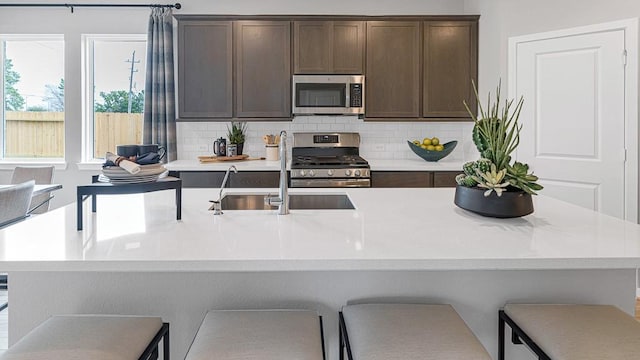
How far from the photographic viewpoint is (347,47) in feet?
13.1

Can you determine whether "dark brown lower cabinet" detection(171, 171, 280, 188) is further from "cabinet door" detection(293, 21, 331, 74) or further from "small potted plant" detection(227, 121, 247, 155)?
"cabinet door" detection(293, 21, 331, 74)

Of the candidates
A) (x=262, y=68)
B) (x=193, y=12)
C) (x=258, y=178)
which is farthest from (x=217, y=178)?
(x=193, y=12)

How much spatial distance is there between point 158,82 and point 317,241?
3398 millimetres

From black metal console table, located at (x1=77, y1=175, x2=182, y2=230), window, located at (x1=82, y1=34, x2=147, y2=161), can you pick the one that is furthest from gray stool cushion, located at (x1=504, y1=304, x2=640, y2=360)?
window, located at (x1=82, y1=34, x2=147, y2=161)

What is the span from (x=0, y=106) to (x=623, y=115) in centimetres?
561

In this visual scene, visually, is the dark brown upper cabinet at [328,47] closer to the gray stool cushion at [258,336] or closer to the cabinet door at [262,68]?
the cabinet door at [262,68]

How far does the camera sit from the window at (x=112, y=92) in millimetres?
4438

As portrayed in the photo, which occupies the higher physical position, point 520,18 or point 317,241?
point 520,18

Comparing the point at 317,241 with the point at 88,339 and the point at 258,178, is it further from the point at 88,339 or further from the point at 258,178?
the point at 258,178

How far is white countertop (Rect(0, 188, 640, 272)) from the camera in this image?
111 centimetres

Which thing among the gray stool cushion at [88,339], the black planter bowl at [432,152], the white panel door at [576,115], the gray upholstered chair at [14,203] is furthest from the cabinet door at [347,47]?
the gray stool cushion at [88,339]

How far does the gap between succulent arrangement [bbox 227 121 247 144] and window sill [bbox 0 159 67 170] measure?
5.68 ft

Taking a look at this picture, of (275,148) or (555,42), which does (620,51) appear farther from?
(275,148)

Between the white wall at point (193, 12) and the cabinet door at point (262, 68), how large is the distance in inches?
14.6
